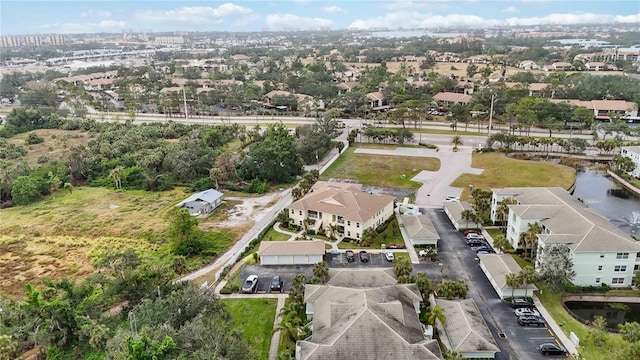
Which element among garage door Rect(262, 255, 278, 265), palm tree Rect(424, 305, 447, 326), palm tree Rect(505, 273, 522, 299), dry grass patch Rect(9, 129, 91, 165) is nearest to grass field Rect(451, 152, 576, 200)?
palm tree Rect(505, 273, 522, 299)

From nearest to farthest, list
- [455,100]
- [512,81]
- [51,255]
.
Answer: [51,255], [455,100], [512,81]

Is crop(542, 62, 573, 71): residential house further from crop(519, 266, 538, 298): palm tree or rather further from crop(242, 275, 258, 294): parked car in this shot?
crop(242, 275, 258, 294): parked car

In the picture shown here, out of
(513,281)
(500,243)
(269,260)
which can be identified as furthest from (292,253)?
(500,243)

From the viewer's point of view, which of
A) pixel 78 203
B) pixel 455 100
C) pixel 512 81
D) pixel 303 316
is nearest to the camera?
pixel 303 316

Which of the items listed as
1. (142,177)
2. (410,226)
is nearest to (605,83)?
(410,226)

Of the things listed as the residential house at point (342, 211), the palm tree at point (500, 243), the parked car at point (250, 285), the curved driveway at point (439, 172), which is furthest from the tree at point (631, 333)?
the curved driveway at point (439, 172)

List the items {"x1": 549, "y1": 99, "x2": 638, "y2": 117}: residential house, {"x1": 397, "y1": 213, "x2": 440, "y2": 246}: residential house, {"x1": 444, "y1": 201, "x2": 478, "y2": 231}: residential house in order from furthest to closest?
1. {"x1": 549, "y1": 99, "x2": 638, "y2": 117}: residential house
2. {"x1": 444, "y1": 201, "x2": 478, "y2": 231}: residential house
3. {"x1": 397, "y1": 213, "x2": 440, "y2": 246}: residential house

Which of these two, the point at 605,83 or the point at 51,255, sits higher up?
the point at 605,83

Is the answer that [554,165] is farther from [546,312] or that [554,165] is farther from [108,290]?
[108,290]
